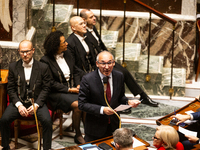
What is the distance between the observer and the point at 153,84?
213 inches

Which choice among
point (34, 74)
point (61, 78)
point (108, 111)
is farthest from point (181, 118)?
point (34, 74)

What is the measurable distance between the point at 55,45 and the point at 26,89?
664 mm

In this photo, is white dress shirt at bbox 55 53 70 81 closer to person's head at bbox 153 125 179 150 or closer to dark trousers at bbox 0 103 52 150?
dark trousers at bbox 0 103 52 150

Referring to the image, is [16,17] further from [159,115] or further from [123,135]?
[123,135]

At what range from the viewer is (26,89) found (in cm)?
358

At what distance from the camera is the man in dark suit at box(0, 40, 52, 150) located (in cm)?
341

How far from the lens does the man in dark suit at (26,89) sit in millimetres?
3414

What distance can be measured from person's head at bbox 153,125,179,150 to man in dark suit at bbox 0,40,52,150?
1.41m

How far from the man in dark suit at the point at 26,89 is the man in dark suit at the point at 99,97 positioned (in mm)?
687

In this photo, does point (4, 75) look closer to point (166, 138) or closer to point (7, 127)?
point (7, 127)

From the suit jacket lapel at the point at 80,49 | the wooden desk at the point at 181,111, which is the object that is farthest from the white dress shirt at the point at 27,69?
the wooden desk at the point at 181,111

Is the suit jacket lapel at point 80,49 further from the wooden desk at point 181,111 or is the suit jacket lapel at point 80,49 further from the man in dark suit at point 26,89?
the wooden desk at point 181,111

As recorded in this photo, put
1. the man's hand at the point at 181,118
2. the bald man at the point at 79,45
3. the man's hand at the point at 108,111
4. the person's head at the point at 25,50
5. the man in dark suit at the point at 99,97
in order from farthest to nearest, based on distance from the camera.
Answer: the bald man at the point at 79,45
the person's head at the point at 25,50
the man's hand at the point at 181,118
the man in dark suit at the point at 99,97
the man's hand at the point at 108,111

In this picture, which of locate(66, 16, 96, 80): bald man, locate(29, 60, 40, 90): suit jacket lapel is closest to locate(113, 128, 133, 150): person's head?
locate(29, 60, 40, 90): suit jacket lapel
